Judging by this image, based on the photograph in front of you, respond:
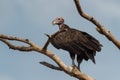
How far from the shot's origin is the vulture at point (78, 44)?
995 centimetres

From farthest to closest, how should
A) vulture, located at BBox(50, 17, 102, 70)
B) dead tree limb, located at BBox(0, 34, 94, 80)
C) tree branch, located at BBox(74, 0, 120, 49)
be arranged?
vulture, located at BBox(50, 17, 102, 70), dead tree limb, located at BBox(0, 34, 94, 80), tree branch, located at BBox(74, 0, 120, 49)

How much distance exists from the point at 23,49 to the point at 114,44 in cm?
237

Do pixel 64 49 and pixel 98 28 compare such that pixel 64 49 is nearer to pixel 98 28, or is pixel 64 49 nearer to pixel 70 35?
pixel 70 35

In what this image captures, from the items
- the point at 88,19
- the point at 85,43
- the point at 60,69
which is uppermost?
the point at 88,19

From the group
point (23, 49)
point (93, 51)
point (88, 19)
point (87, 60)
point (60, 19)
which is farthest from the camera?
point (60, 19)

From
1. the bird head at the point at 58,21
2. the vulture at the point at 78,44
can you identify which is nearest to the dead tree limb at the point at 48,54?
the vulture at the point at 78,44

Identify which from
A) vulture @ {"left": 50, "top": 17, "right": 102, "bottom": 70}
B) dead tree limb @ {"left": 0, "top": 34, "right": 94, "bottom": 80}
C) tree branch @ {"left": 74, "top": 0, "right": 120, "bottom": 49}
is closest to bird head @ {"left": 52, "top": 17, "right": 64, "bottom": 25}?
vulture @ {"left": 50, "top": 17, "right": 102, "bottom": 70}

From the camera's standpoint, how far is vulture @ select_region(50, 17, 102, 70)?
9953 mm

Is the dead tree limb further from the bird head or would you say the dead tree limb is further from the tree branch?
the bird head

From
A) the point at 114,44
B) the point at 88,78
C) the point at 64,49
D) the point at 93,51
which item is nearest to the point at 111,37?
the point at 114,44

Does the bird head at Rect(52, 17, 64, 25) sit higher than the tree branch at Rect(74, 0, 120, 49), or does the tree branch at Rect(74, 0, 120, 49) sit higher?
the tree branch at Rect(74, 0, 120, 49)

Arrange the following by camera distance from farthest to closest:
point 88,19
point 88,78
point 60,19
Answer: point 60,19 < point 88,78 < point 88,19

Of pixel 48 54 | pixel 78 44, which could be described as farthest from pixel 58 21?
pixel 48 54

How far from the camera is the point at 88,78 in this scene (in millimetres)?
8234
